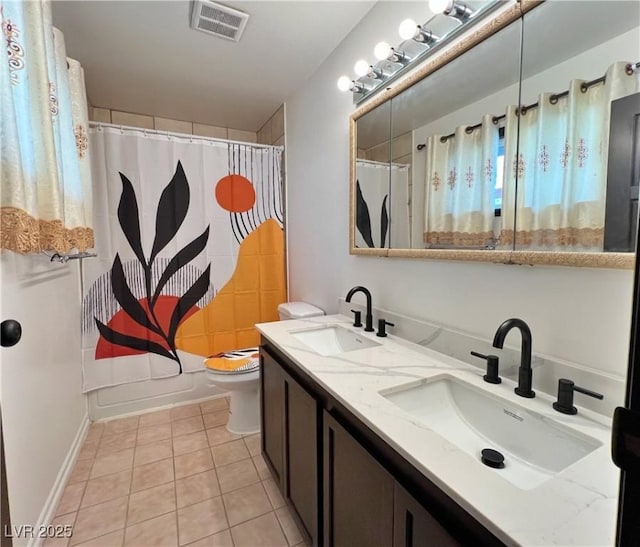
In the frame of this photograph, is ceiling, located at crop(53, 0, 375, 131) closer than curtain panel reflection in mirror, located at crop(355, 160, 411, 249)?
No

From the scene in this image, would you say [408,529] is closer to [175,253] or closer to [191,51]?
[175,253]

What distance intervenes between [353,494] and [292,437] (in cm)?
46

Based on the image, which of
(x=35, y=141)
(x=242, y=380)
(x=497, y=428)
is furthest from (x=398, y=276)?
(x=35, y=141)

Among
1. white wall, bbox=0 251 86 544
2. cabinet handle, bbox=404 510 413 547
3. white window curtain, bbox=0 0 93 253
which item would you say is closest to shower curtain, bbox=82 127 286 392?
white wall, bbox=0 251 86 544

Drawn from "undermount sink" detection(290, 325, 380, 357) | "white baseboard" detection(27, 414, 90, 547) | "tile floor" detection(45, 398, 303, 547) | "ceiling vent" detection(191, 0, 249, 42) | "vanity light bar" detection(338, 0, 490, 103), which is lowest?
"tile floor" detection(45, 398, 303, 547)

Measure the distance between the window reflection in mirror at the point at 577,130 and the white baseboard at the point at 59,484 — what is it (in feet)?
7.01

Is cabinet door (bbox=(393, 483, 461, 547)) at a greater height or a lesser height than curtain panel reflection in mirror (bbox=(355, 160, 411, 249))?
lesser

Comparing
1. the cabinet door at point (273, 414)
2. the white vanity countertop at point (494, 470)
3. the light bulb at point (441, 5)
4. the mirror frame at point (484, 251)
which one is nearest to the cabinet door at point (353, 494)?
the white vanity countertop at point (494, 470)

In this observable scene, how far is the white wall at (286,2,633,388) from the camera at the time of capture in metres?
0.82

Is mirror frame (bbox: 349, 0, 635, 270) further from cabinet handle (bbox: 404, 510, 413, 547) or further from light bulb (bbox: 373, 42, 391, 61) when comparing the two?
cabinet handle (bbox: 404, 510, 413, 547)

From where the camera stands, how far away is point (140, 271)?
7.52ft

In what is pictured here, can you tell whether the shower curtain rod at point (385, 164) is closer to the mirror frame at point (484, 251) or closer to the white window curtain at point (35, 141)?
the mirror frame at point (484, 251)

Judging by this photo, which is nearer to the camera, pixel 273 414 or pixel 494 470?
pixel 494 470

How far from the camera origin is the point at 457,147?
3.88ft
